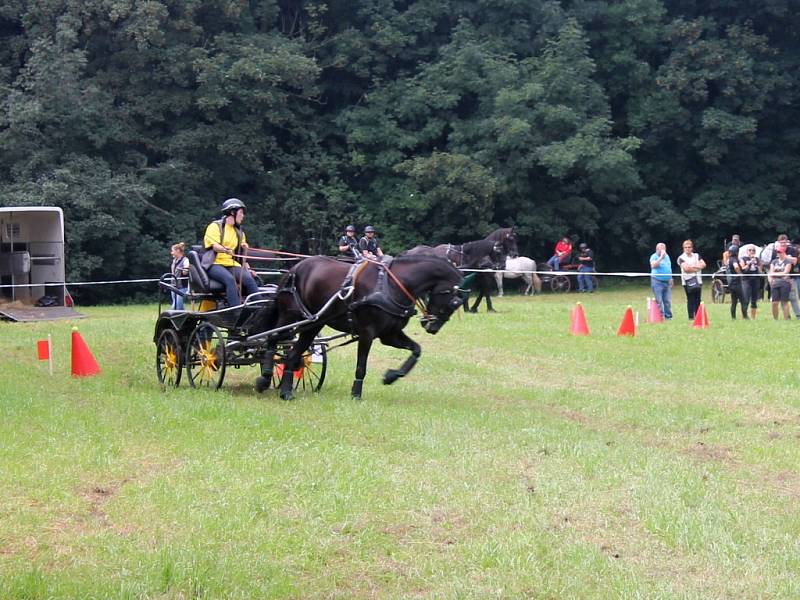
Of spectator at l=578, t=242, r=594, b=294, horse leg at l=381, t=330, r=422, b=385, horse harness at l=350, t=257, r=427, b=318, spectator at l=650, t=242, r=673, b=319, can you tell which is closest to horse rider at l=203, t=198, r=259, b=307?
horse harness at l=350, t=257, r=427, b=318

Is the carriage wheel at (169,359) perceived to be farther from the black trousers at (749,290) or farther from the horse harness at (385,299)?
the black trousers at (749,290)

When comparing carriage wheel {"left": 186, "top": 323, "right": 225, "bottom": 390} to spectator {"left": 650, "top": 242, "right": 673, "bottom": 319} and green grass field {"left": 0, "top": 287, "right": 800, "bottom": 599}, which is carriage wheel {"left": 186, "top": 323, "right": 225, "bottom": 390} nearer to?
green grass field {"left": 0, "top": 287, "right": 800, "bottom": 599}

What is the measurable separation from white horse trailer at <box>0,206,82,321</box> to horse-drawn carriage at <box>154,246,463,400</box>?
51.1ft

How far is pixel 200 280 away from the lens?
1411 centimetres

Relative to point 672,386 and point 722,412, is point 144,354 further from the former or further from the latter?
point 722,412

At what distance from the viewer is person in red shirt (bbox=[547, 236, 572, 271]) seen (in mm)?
40250

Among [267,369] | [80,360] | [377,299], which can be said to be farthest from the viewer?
[80,360]

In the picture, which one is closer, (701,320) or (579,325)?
(579,325)

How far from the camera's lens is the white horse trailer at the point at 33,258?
29688 mm

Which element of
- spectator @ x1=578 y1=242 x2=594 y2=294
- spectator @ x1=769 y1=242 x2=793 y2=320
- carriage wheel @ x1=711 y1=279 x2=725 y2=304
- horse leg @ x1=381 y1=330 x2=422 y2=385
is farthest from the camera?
spectator @ x1=578 y1=242 x2=594 y2=294

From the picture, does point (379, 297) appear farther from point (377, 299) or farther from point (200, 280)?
point (200, 280)

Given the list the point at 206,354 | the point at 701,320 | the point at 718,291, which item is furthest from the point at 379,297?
the point at 718,291

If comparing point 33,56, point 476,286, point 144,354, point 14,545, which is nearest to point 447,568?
point 14,545

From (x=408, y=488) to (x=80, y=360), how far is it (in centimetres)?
857
